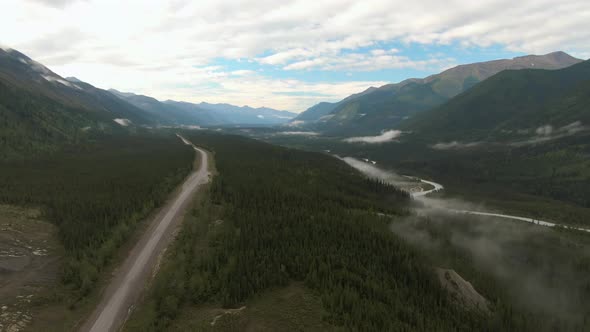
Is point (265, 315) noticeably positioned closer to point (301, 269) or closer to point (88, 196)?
point (301, 269)

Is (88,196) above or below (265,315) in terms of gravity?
above

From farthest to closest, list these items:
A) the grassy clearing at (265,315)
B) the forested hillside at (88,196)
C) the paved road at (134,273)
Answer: the forested hillside at (88,196) → the paved road at (134,273) → the grassy clearing at (265,315)

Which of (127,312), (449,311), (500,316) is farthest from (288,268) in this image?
(500,316)

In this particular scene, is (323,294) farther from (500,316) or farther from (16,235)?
(16,235)

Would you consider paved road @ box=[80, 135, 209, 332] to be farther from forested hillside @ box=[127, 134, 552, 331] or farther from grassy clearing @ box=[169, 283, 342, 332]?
grassy clearing @ box=[169, 283, 342, 332]

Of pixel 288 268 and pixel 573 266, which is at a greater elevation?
pixel 288 268

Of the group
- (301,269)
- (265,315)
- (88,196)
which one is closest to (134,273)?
(265,315)

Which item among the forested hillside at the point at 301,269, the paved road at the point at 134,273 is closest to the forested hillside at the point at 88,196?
the paved road at the point at 134,273

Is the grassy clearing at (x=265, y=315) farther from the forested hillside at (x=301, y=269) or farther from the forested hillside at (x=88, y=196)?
the forested hillside at (x=88, y=196)
